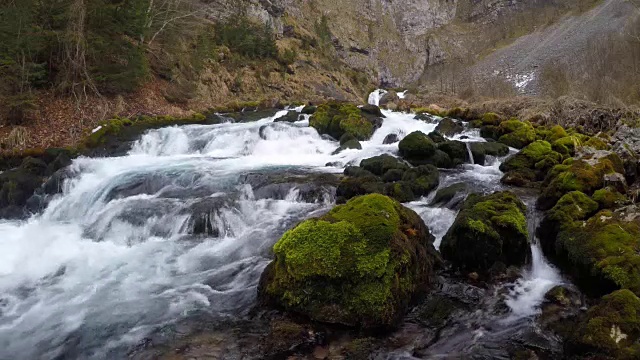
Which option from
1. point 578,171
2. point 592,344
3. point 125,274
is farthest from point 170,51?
point 592,344

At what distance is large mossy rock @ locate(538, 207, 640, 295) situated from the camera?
271 inches

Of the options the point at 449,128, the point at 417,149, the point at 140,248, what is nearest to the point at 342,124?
the point at 449,128

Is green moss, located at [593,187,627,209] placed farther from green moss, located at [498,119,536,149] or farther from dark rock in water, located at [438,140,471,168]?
green moss, located at [498,119,536,149]

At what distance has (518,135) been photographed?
18.7m

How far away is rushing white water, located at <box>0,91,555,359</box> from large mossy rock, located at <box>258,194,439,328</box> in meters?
1.09

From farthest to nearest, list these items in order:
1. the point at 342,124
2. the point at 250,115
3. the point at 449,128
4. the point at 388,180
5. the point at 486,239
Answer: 1. the point at 250,115
2. the point at 449,128
3. the point at 342,124
4. the point at 388,180
5. the point at 486,239

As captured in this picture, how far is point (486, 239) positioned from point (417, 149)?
820cm

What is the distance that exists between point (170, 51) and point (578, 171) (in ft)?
90.7

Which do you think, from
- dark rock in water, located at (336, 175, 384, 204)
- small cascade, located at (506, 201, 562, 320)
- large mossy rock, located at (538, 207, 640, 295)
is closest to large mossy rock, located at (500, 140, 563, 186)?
large mossy rock, located at (538, 207, 640, 295)

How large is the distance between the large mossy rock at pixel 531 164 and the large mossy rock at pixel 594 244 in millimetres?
3628

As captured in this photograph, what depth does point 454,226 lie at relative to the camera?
336 inches

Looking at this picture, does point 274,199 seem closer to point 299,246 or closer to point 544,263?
point 299,246

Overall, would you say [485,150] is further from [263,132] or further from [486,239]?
[263,132]

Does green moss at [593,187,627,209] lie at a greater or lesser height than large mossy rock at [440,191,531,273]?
greater
